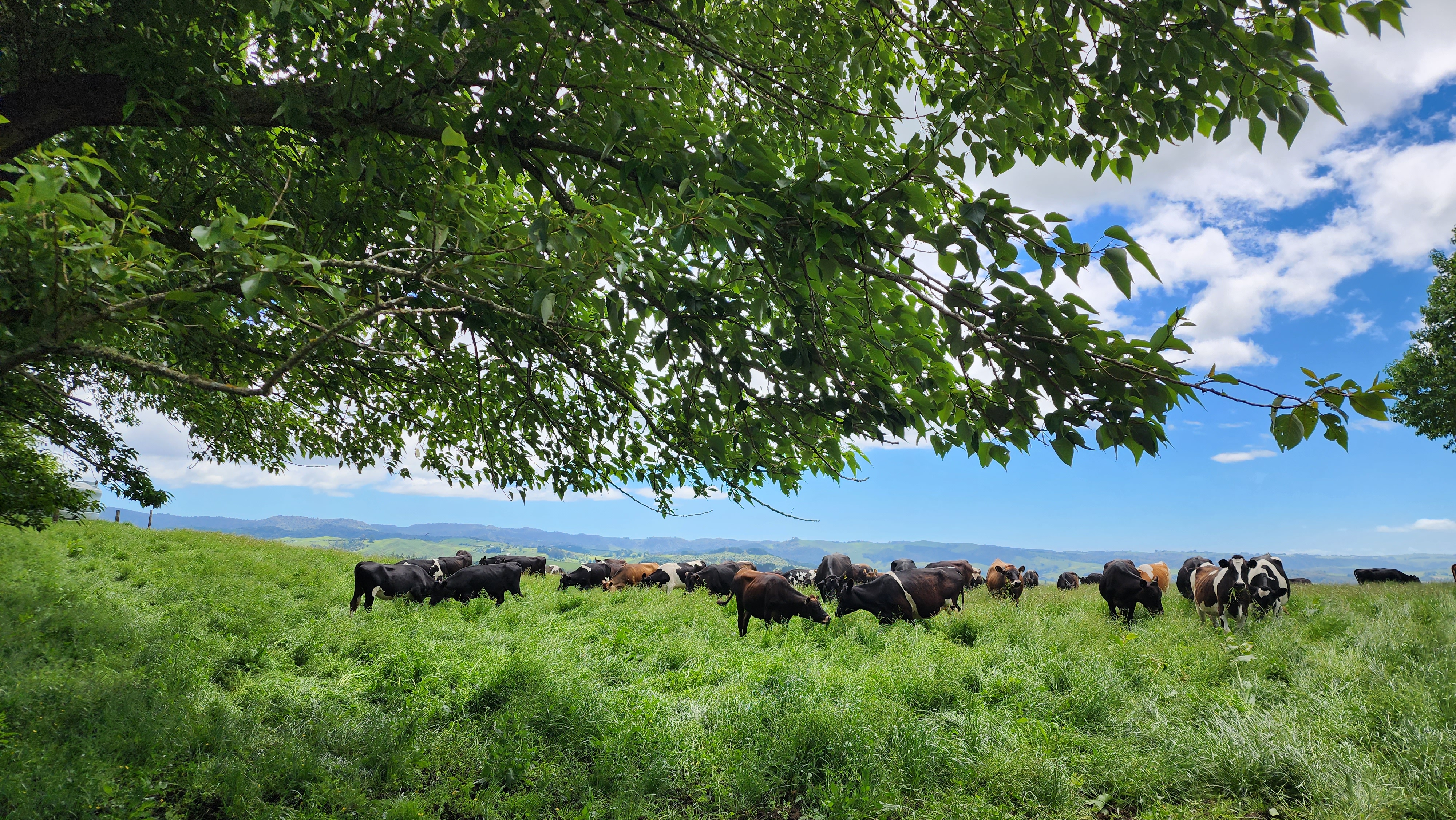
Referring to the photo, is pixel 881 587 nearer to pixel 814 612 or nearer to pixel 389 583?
pixel 814 612

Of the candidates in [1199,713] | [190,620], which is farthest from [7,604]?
[1199,713]

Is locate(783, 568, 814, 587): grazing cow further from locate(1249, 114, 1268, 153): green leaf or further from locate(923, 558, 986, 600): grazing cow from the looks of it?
locate(1249, 114, 1268, 153): green leaf

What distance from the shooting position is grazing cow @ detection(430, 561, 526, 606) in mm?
14461

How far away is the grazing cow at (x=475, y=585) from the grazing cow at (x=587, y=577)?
5343 millimetres

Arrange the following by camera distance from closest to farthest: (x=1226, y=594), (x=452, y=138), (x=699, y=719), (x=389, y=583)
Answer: (x=452, y=138), (x=699, y=719), (x=1226, y=594), (x=389, y=583)

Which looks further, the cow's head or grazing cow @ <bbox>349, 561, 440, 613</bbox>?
grazing cow @ <bbox>349, 561, 440, 613</bbox>

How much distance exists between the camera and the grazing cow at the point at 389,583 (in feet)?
43.8

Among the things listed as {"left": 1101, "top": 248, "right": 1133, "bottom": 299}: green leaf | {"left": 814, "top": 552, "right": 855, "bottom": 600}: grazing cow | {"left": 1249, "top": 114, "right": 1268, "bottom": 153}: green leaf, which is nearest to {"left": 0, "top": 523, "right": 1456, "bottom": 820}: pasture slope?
{"left": 1101, "top": 248, "right": 1133, "bottom": 299}: green leaf

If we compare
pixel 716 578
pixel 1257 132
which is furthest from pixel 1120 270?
pixel 716 578

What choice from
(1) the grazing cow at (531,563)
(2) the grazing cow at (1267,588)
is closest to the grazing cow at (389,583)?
(1) the grazing cow at (531,563)

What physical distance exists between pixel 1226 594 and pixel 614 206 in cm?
1312

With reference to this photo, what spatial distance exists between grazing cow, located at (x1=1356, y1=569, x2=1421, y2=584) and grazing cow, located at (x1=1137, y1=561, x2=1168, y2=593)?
1202cm

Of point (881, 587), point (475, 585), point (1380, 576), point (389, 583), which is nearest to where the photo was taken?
point (881, 587)

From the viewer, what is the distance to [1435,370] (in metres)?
21.0
